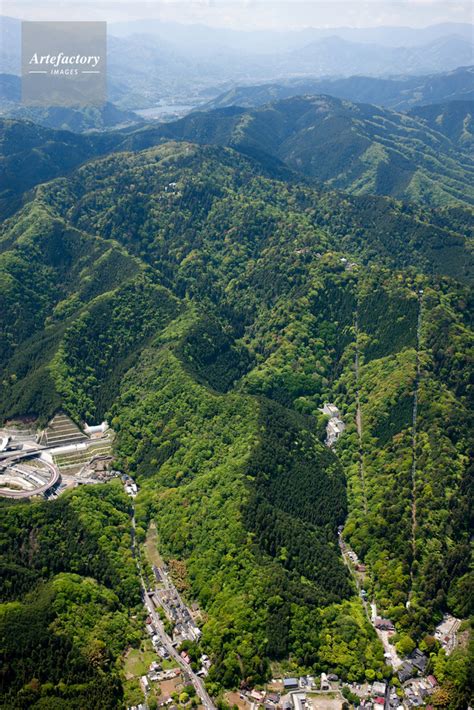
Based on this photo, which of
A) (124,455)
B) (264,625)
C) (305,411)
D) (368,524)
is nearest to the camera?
(264,625)

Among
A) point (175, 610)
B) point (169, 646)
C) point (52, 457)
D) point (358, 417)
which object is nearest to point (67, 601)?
point (169, 646)

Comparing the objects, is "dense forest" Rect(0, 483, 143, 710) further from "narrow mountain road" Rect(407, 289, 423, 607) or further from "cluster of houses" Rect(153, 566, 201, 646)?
"narrow mountain road" Rect(407, 289, 423, 607)

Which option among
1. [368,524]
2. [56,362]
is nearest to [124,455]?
[56,362]

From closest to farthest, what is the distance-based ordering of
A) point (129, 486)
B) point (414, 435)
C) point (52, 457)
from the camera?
point (129, 486) < point (414, 435) < point (52, 457)

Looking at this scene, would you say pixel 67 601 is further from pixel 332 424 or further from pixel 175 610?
pixel 332 424

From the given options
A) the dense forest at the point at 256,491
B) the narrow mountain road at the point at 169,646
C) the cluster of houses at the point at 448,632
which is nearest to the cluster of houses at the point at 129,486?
the dense forest at the point at 256,491

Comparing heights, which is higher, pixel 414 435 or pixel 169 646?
pixel 414 435

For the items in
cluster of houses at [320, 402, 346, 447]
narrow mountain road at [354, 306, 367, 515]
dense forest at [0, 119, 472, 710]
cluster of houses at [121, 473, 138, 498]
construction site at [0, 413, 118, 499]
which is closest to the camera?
dense forest at [0, 119, 472, 710]

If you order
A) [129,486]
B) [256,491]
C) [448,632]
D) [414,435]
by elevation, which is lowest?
[129,486]

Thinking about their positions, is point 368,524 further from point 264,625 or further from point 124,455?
point 124,455

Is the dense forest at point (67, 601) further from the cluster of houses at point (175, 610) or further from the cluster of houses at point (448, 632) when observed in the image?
the cluster of houses at point (448, 632)

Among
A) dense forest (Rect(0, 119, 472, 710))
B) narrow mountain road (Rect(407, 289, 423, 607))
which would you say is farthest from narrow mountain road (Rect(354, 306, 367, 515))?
narrow mountain road (Rect(407, 289, 423, 607))
